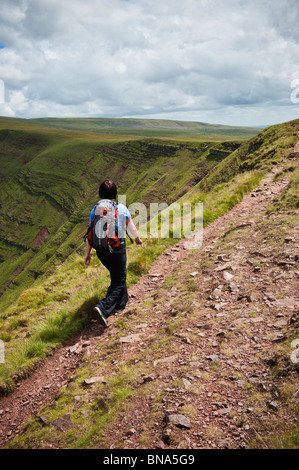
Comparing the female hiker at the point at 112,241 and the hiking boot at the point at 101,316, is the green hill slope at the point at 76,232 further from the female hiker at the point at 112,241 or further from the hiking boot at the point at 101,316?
the female hiker at the point at 112,241

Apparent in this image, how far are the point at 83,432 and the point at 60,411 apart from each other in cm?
78

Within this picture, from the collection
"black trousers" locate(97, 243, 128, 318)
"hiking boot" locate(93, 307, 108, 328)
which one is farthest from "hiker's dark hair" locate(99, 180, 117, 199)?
"hiking boot" locate(93, 307, 108, 328)

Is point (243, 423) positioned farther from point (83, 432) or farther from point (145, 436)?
point (83, 432)

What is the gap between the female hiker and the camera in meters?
6.40

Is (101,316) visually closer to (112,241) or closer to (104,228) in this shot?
(112,241)

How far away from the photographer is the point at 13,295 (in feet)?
437

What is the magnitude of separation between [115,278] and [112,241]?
3.56 ft

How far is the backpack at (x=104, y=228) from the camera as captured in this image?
637cm

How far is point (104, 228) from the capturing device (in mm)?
6406

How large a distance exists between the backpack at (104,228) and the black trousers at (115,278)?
24 centimetres

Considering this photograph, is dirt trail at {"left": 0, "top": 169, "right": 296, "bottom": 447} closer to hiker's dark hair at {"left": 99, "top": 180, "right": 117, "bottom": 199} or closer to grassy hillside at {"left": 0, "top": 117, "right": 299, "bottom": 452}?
grassy hillside at {"left": 0, "top": 117, "right": 299, "bottom": 452}

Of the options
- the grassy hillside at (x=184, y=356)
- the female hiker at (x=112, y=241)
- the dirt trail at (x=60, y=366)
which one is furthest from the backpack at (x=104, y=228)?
the dirt trail at (x=60, y=366)

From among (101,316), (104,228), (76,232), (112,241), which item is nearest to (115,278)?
(101,316)
